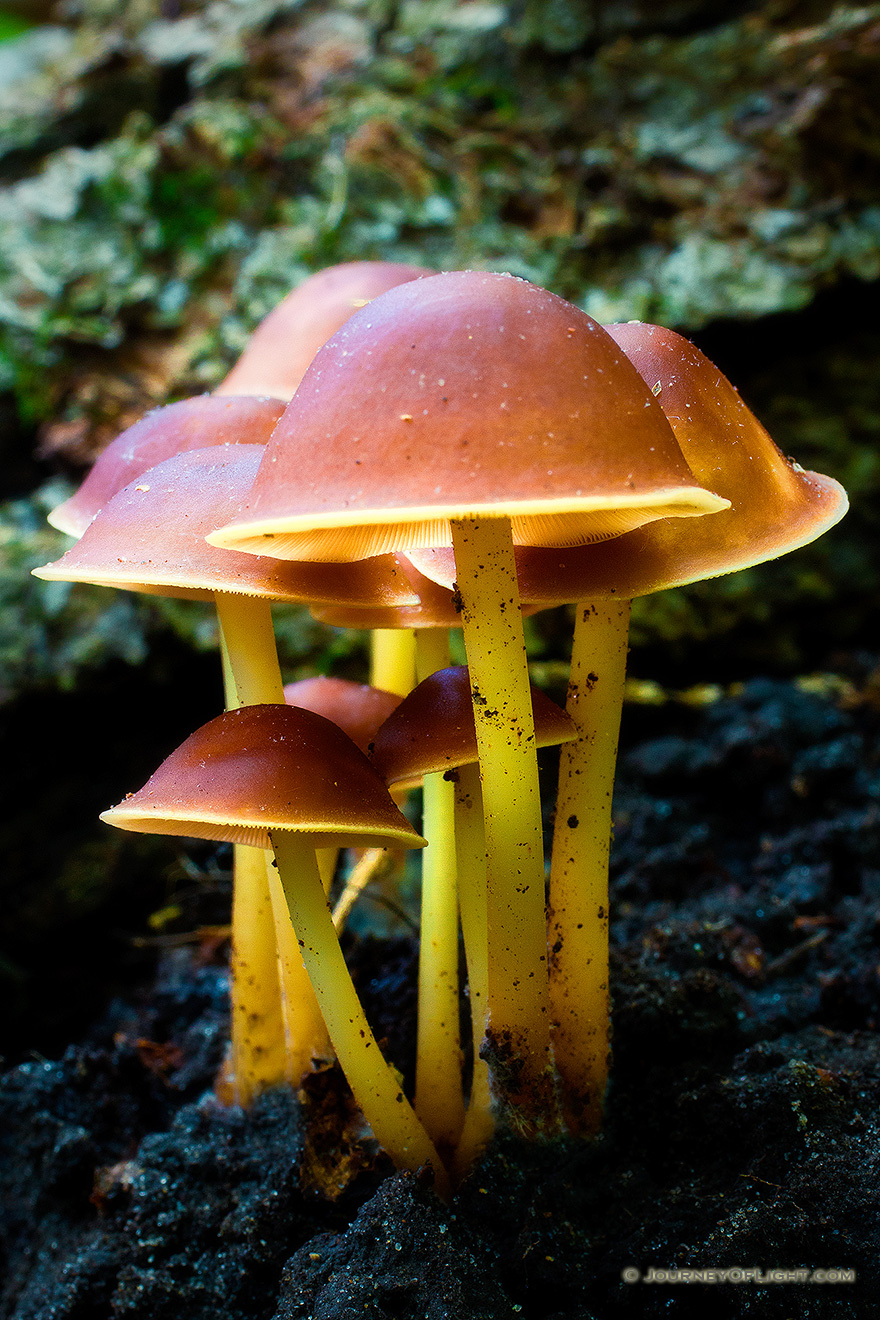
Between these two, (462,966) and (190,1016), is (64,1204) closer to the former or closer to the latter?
(190,1016)

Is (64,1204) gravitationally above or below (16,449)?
below

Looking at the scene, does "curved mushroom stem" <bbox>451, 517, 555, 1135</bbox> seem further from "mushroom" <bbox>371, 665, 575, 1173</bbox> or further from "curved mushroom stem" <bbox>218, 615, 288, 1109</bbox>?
"curved mushroom stem" <bbox>218, 615, 288, 1109</bbox>

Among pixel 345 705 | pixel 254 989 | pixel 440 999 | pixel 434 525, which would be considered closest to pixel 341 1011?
pixel 440 999

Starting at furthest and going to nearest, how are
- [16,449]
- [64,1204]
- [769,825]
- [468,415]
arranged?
[16,449]
[769,825]
[64,1204]
[468,415]

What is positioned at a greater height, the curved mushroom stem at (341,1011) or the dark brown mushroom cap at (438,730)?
the dark brown mushroom cap at (438,730)

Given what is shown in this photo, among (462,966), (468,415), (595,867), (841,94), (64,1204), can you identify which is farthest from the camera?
(841,94)

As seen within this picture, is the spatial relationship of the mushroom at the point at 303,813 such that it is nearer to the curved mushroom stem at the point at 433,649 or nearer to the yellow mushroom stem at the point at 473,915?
the yellow mushroom stem at the point at 473,915

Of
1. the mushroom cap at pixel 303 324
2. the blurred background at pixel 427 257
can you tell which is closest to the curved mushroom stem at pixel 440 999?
the mushroom cap at pixel 303 324

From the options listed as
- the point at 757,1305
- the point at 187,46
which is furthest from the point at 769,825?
the point at 187,46

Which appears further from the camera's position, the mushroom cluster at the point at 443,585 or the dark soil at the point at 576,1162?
the dark soil at the point at 576,1162
